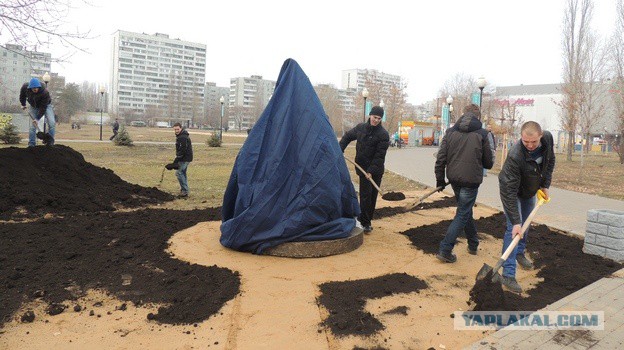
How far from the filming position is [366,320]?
3611 mm

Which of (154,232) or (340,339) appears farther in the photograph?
(154,232)

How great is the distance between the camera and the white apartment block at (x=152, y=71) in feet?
349

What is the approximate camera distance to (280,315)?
3775 millimetres

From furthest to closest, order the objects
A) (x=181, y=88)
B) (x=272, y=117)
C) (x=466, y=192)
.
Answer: (x=181, y=88) < (x=272, y=117) < (x=466, y=192)

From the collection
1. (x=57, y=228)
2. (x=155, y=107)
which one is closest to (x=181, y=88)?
(x=155, y=107)

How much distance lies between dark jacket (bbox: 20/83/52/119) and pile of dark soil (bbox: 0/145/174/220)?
1216 mm

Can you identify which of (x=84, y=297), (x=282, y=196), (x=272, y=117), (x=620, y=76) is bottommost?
(x=84, y=297)

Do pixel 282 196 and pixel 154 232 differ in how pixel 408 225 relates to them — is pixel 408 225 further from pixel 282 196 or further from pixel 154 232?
pixel 154 232

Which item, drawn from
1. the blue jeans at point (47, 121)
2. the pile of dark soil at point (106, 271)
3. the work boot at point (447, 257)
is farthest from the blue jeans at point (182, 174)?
the work boot at point (447, 257)

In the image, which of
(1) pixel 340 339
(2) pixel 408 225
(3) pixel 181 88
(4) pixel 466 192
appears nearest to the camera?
(1) pixel 340 339

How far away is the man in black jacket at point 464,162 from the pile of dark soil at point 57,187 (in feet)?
20.2

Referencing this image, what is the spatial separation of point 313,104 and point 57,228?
403 cm

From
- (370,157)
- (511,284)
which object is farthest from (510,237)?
(370,157)

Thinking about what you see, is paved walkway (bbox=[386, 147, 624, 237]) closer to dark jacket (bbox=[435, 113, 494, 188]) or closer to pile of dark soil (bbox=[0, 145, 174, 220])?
dark jacket (bbox=[435, 113, 494, 188])
